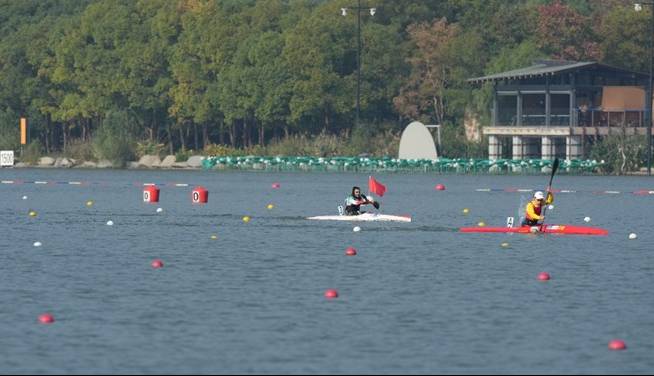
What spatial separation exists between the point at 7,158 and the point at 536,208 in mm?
99211

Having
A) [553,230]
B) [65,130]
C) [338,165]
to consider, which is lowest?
[338,165]

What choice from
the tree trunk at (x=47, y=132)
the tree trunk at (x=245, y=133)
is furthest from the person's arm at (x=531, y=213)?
the tree trunk at (x=47, y=132)

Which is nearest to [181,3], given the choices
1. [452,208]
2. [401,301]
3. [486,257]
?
[452,208]

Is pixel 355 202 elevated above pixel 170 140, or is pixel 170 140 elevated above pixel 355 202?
pixel 170 140

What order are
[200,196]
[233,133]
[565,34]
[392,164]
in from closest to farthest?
[200,196] → [392,164] → [565,34] → [233,133]

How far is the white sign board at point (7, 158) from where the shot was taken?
147425mm

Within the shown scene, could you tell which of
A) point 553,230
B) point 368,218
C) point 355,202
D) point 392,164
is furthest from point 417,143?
point 553,230

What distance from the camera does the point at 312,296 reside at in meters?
38.1

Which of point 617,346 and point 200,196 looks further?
point 200,196

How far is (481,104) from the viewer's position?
452ft

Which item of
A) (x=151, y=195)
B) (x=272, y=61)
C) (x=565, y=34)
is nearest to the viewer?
(x=151, y=195)

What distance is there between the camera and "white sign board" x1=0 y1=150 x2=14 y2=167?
147425mm

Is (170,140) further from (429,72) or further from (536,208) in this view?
(536,208)

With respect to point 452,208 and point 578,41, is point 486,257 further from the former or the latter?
point 578,41
